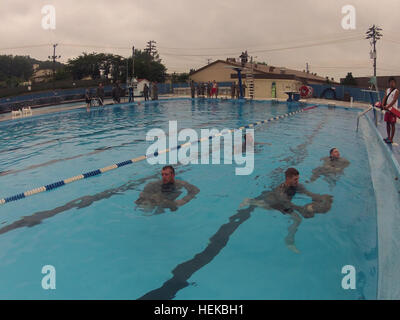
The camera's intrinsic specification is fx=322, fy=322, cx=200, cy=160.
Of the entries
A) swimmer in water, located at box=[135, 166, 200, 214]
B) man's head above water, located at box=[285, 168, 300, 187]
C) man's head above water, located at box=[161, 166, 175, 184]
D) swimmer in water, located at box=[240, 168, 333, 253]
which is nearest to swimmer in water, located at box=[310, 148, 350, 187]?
swimmer in water, located at box=[240, 168, 333, 253]

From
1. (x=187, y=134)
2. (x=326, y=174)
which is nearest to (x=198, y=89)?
(x=187, y=134)

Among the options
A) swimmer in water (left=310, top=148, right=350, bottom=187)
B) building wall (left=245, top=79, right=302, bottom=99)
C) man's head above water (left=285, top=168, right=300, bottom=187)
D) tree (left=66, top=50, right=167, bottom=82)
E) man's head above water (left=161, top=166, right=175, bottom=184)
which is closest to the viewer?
man's head above water (left=285, top=168, right=300, bottom=187)

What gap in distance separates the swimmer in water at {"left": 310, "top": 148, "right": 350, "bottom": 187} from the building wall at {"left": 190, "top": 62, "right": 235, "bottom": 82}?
35.6m

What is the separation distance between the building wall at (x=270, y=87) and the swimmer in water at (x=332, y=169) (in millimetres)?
27274

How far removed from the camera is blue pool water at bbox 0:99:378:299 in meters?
3.66

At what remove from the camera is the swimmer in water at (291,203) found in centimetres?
535

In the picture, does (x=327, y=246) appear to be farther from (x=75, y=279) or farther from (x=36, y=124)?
(x=36, y=124)

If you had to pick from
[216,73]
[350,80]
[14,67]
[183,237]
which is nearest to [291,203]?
[183,237]

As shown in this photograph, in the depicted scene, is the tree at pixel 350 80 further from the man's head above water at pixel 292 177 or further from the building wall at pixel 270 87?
the man's head above water at pixel 292 177

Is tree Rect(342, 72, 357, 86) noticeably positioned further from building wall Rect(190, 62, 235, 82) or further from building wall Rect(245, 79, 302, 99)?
building wall Rect(190, 62, 235, 82)

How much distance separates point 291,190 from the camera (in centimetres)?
578

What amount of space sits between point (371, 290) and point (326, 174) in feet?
14.4

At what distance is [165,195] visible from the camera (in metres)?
5.91

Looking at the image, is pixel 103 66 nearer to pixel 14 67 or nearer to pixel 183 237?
pixel 14 67
